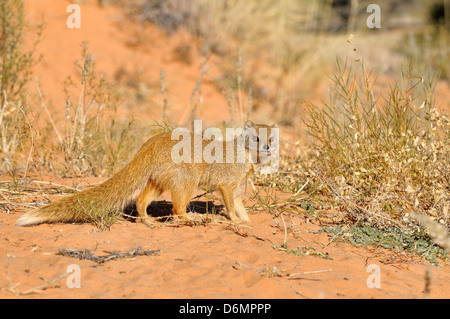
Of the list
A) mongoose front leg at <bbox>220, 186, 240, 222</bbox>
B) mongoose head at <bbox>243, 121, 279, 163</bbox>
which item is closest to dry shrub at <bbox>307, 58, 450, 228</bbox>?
mongoose head at <bbox>243, 121, 279, 163</bbox>

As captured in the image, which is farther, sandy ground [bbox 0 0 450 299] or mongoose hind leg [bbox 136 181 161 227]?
mongoose hind leg [bbox 136 181 161 227]

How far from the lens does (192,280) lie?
10.6 feet

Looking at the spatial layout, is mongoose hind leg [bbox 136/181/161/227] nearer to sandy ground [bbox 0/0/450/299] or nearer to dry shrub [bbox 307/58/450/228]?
sandy ground [bbox 0/0/450/299]

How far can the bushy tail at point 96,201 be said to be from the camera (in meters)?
4.14

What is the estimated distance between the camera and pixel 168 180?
4531 mm

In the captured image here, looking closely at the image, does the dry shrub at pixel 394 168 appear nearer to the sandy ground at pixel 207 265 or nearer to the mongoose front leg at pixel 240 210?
the sandy ground at pixel 207 265

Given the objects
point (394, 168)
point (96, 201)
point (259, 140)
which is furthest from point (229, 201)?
point (394, 168)

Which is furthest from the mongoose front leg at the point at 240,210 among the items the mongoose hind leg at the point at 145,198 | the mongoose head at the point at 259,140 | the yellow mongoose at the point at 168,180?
the mongoose hind leg at the point at 145,198

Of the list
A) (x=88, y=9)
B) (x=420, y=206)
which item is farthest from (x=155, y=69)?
(x=420, y=206)

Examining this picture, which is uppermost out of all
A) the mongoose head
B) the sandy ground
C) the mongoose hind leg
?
the mongoose head

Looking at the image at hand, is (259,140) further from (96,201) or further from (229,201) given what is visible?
(96,201)

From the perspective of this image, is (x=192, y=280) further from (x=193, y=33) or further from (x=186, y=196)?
(x=193, y=33)

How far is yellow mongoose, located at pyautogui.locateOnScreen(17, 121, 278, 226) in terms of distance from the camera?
4.25m
